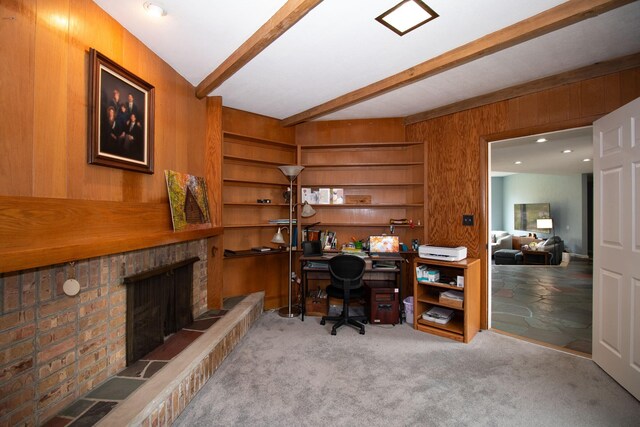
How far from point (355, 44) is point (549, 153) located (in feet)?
17.8

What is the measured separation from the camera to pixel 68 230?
166 cm

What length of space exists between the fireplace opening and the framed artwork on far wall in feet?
2.87

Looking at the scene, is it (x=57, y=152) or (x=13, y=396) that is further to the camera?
(x=57, y=152)

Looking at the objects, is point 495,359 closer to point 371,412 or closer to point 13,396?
point 371,412

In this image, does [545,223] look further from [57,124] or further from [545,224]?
[57,124]

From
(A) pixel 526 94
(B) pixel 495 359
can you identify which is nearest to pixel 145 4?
Answer: (A) pixel 526 94

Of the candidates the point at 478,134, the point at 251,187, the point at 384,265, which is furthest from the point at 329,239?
the point at 478,134

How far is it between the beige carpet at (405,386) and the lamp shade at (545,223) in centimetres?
703

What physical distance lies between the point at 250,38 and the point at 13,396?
99.7 inches

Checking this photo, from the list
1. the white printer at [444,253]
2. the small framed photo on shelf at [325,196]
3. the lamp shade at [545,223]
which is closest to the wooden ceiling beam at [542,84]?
the small framed photo on shelf at [325,196]

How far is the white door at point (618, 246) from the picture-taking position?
7.00 ft

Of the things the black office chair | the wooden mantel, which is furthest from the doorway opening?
the wooden mantel

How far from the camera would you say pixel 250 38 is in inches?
86.0

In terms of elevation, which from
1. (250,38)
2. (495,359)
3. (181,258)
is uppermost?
(250,38)
